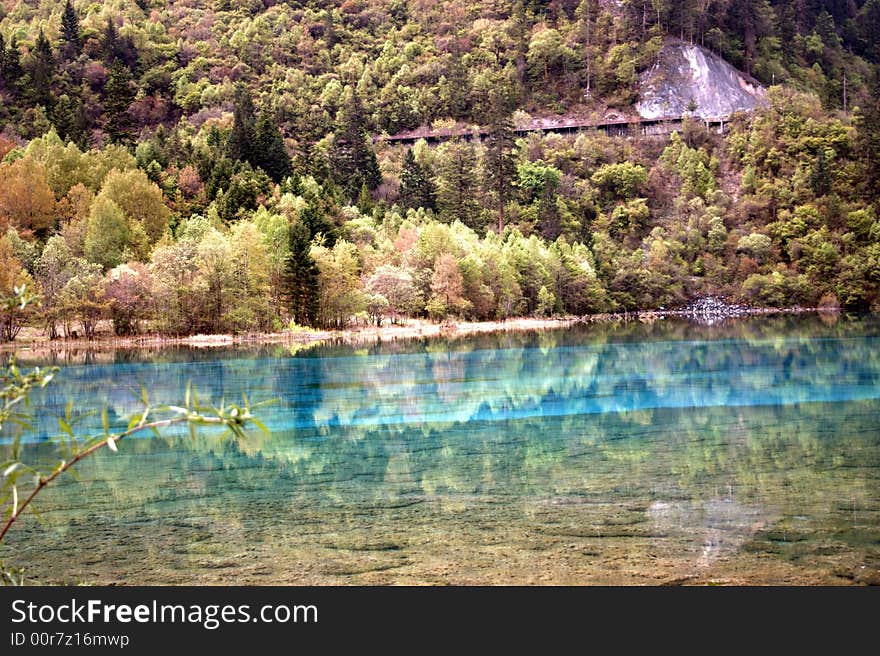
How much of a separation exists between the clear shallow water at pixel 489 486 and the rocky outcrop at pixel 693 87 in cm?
12458

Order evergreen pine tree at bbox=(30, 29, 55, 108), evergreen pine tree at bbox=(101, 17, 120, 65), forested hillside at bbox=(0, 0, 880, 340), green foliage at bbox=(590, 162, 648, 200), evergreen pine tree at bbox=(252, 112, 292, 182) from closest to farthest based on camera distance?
1. forested hillside at bbox=(0, 0, 880, 340)
2. evergreen pine tree at bbox=(252, 112, 292, 182)
3. green foliage at bbox=(590, 162, 648, 200)
4. evergreen pine tree at bbox=(30, 29, 55, 108)
5. evergreen pine tree at bbox=(101, 17, 120, 65)

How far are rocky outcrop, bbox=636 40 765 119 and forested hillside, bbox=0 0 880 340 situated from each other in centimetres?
356

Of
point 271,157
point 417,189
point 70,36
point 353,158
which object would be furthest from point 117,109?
point 417,189

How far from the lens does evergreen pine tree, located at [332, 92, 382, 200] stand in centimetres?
12812

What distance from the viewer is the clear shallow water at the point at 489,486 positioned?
14469 mm

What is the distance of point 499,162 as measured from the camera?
128m

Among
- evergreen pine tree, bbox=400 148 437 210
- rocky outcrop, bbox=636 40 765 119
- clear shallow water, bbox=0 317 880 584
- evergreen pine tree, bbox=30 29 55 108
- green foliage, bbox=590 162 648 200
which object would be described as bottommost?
green foliage, bbox=590 162 648 200

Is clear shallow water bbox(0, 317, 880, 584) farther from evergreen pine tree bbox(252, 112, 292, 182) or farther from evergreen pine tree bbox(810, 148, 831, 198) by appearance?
evergreen pine tree bbox(810, 148, 831, 198)

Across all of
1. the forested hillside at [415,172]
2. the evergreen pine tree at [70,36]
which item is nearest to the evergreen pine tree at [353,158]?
the forested hillside at [415,172]

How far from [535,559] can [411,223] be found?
91.3m

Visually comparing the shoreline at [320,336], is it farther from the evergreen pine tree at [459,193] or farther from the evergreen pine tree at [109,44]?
the evergreen pine tree at [109,44]

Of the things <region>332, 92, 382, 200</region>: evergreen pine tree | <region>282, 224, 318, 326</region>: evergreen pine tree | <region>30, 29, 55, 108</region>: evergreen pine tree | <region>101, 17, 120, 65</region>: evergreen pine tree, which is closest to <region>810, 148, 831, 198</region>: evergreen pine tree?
<region>332, 92, 382, 200</region>: evergreen pine tree
